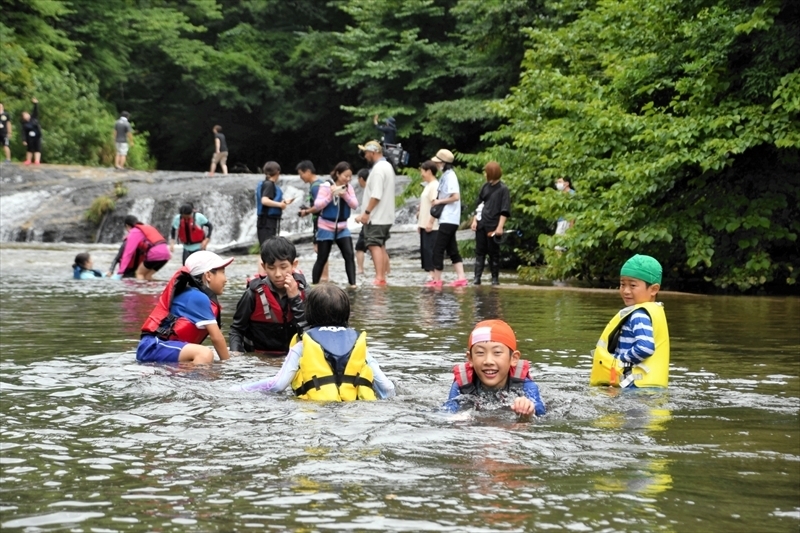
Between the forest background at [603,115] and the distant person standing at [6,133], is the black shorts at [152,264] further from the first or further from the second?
Answer: the distant person standing at [6,133]

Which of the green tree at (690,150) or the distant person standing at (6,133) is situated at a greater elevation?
the distant person standing at (6,133)

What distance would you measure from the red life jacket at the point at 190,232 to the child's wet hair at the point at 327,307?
12611mm

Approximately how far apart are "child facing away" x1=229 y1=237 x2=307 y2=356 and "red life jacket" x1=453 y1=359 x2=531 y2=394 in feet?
7.93

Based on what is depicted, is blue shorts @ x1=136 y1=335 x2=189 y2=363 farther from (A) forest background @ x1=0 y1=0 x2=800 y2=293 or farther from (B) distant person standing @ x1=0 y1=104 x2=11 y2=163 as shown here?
(B) distant person standing @ x1=0 y1=104 x2=11 y2=163

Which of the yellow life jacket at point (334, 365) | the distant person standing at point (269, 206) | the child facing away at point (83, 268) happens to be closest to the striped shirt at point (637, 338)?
the yellow life jacket at point (334, 365)

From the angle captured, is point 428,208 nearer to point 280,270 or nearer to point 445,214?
point 445,214

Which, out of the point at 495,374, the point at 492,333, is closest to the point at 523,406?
the point at 495,374

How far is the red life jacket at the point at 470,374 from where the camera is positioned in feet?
23.8

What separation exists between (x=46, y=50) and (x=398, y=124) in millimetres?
13245

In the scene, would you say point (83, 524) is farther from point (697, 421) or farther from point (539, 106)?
point (539, 106)

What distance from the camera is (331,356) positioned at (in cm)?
752

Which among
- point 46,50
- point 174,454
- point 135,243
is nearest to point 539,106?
point 135,243

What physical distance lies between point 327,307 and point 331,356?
298 millimetres

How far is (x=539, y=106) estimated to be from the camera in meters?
21.1
